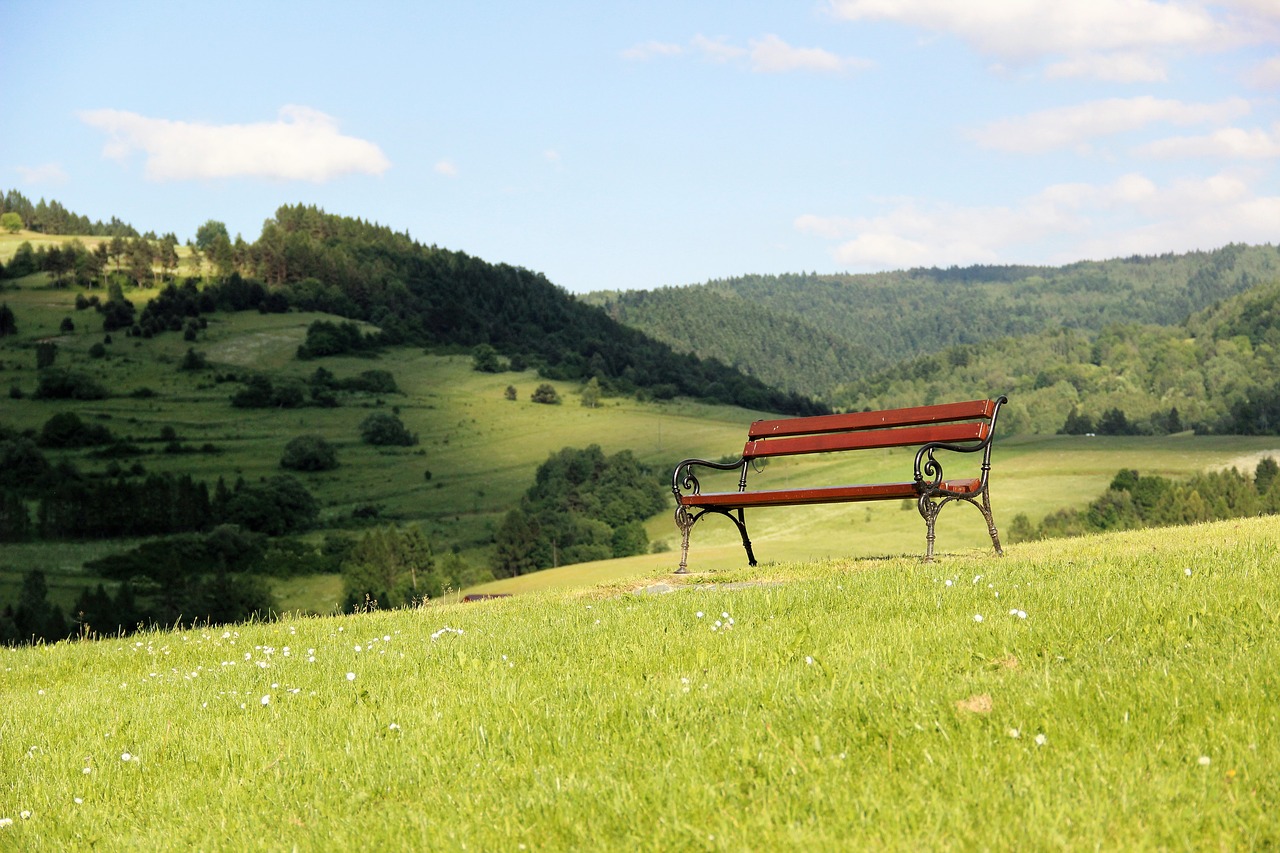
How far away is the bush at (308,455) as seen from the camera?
13938 cm

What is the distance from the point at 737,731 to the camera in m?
4.53

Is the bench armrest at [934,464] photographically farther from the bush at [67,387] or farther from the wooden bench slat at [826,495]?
the bush at [67,387]

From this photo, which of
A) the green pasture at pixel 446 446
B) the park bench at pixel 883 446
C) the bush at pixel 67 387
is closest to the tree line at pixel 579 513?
the green pasture at pixel 446 446

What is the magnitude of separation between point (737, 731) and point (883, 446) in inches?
238

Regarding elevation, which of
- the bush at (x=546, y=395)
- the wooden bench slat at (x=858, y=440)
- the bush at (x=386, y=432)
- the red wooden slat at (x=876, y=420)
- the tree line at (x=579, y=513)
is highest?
the red wooden slat at (x=876, y=420)

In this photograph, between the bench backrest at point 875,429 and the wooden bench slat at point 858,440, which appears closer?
the bench backrest at point 875,429

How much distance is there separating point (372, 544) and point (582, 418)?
71.7 m

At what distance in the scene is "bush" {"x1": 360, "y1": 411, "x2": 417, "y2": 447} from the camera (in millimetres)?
152750

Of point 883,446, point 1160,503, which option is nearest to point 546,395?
point 1160,503

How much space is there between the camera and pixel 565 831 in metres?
3.86

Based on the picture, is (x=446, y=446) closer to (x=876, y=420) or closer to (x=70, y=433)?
(x=70, y=433)

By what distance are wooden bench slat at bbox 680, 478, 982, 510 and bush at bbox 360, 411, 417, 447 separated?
146 m

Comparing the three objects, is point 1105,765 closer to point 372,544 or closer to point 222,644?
point 222,644

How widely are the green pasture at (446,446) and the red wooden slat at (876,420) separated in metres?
54.2
